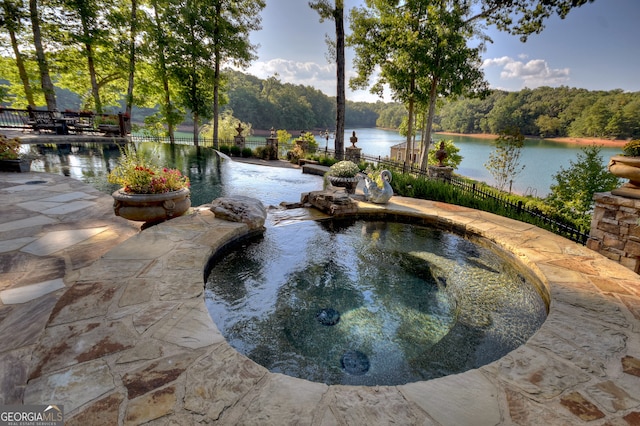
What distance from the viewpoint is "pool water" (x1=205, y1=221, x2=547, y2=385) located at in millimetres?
2268

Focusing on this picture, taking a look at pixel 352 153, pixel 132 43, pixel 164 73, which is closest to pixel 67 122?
pixel 164 73

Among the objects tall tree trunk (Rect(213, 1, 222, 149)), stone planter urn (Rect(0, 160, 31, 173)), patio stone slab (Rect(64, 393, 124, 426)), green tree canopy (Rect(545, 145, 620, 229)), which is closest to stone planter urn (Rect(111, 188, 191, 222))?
patio stone slab (Rect(64, 393, 124, 426))

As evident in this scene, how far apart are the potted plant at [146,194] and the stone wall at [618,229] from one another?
5.99 metres

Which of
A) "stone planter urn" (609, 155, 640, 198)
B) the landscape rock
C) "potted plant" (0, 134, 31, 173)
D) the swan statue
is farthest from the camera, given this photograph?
"potted plant" (0, 134, 31, 173)

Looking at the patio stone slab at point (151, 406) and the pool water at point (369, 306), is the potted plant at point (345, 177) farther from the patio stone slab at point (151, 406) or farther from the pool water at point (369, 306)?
the patio stone slab at point (151, 406)

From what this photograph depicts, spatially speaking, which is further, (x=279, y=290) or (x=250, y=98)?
(x=250, y=98)

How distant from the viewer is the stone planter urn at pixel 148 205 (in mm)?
3922

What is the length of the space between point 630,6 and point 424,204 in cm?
911

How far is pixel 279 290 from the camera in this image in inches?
126

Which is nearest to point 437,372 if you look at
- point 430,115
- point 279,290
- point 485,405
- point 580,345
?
point 485,405

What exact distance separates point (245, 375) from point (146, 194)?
11.0ft

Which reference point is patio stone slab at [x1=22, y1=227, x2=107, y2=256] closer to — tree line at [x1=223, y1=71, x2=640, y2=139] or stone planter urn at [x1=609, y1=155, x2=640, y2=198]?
Result: stone planter urn at [x1=609, y1=155, x2=640, y2=198]

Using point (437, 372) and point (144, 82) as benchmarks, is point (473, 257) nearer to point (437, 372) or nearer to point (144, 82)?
point (437, 372)

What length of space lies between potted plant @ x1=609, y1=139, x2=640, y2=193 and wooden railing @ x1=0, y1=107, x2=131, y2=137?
1727 cm
